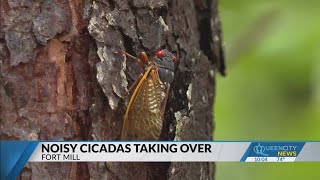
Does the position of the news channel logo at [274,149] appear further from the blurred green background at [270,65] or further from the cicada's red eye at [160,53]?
the blurred green background at [270,65]

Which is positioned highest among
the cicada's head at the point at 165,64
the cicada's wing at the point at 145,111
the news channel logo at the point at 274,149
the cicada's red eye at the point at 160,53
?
the cicada's red eye at the point at 160,53

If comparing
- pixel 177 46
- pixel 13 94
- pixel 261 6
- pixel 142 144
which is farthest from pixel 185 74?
pixel 261 6

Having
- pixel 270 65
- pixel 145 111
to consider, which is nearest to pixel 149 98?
pixel 145 111

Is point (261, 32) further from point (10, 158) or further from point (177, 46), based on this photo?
point (10, 158)

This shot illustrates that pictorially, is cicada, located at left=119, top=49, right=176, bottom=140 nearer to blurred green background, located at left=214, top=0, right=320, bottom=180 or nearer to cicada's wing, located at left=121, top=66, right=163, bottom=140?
cicada's wing, located at left=121, top=66, right=163, bottom=140

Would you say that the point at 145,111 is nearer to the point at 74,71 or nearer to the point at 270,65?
the point at 74,71

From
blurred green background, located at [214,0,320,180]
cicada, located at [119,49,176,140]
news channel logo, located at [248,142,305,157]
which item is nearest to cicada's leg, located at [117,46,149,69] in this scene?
cicada, located at [119,49,176,140]

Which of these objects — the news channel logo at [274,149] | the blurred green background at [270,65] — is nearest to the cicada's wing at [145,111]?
the news channel logo at [274,149]
